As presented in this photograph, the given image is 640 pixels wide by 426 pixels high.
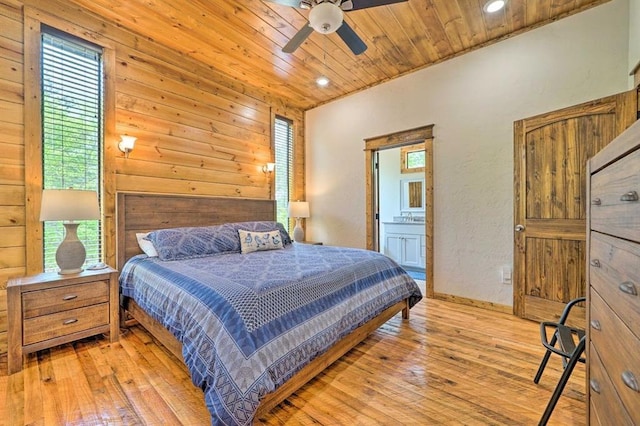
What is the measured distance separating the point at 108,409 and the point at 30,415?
39cm

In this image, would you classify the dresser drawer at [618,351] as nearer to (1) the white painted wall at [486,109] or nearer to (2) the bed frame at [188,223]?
(2) the bed frame at [188,223]

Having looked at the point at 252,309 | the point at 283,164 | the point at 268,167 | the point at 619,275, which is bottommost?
the point at 252,309

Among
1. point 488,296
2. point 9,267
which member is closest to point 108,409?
point 9,267

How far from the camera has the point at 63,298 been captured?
7.14 feet

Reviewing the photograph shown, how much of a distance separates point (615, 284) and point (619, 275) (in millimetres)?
46

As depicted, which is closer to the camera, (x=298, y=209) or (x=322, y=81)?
(x=322, y=81)

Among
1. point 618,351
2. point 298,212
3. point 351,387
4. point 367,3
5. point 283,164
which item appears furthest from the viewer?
point 283,164

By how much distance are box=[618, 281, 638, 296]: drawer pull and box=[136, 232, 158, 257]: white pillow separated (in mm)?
3079

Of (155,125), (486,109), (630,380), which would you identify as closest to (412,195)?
(486,109)

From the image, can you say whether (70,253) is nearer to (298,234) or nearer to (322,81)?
(298,234)

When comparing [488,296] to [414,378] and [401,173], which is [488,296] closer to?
[414,378]

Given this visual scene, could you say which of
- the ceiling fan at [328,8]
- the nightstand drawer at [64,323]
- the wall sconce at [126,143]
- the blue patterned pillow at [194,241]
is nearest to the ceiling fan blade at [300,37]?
the ceiling fan at [328,8]

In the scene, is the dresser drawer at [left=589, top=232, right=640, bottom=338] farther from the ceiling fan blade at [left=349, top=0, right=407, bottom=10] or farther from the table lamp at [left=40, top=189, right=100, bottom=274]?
the table lamp at [left=40, top=189, right=100, bottom=274]

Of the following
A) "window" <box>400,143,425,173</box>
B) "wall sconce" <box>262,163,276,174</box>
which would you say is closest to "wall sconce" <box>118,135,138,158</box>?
"wall sconce" <box>262,163,276,174</box>
